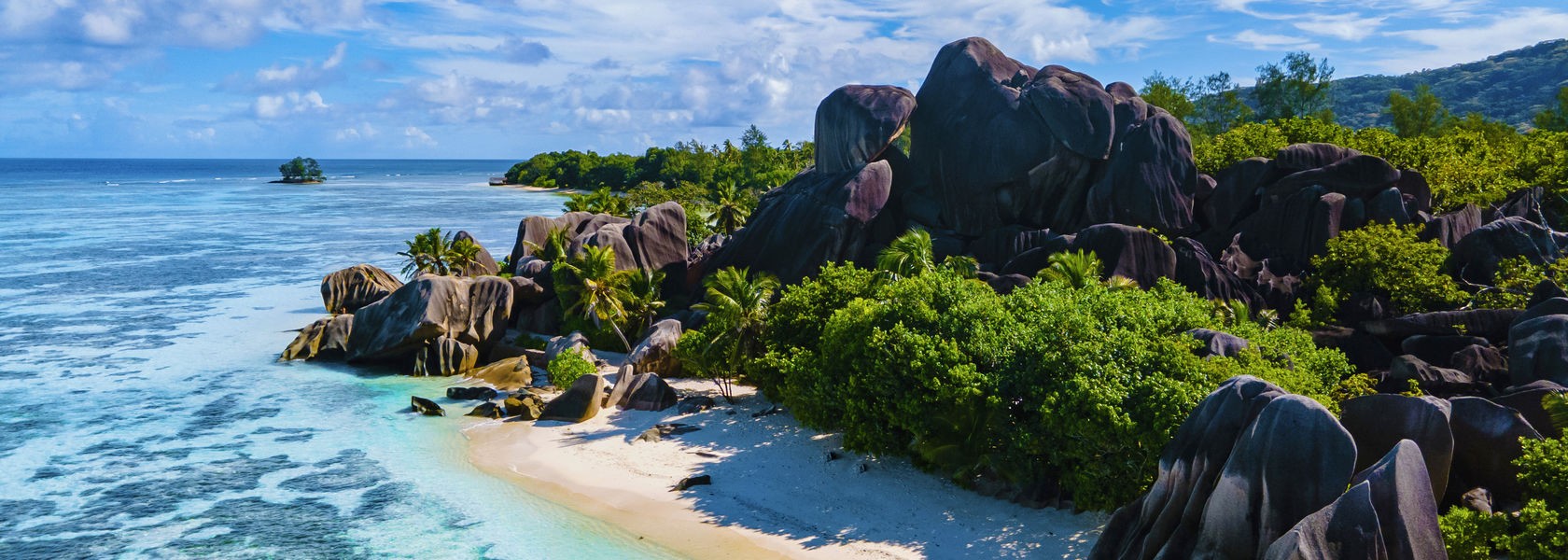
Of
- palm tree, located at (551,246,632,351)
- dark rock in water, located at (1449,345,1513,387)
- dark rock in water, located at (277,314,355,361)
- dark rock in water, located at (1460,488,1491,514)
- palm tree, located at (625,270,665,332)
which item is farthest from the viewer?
palm tree, located at (625,270,665,332)

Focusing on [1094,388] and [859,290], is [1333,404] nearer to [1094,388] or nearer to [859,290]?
[1094,388]

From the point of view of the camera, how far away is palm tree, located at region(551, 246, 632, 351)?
39406 mm

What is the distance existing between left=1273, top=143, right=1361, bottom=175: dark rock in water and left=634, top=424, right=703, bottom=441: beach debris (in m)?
31.4

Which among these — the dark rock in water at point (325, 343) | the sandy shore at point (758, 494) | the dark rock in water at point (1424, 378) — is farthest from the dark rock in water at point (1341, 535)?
the dark rock in water at point (325, 343)

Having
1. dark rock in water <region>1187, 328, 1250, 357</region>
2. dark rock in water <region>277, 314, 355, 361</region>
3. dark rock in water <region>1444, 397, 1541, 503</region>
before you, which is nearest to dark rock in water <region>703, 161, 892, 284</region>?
dark rock in water <region>277, 314, 355, 361</region>

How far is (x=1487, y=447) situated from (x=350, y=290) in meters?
48.3

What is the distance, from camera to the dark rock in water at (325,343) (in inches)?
1622

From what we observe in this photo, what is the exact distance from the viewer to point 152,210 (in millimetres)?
132125

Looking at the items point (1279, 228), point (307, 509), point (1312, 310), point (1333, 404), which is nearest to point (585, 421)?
point (307, 509)

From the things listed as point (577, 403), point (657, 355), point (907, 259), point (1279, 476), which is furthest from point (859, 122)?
point (1279, 476)

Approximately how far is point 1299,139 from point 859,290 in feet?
107

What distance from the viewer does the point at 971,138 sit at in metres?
46.4

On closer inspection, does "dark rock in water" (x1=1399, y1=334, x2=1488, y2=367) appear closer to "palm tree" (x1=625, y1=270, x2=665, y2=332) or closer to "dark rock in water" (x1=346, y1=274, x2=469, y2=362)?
"palm tree" (x1=625, y1=270, x2=665, y2=332)

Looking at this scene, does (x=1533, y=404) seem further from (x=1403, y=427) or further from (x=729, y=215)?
(x=729, y=215)
